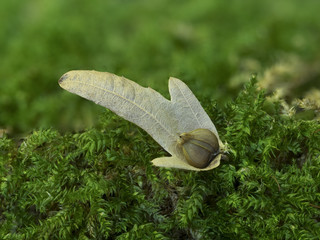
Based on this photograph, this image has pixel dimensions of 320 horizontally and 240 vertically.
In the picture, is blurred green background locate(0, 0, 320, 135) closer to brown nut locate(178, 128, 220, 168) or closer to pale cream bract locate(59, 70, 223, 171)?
pale cream bract locate(59, 70, 223, 171)

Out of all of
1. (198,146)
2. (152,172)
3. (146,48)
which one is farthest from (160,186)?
(146,48)

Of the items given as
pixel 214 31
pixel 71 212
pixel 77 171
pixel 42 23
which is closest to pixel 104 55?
pixel 42 23

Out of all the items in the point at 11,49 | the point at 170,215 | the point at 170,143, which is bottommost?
the point at 170,215

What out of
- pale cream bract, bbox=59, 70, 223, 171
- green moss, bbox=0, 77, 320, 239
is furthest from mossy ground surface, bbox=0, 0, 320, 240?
pale cream bract, bbox=59, 70, 223, 171

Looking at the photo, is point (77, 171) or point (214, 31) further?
point (214, 31)

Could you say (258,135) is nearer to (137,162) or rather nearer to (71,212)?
(137,162)

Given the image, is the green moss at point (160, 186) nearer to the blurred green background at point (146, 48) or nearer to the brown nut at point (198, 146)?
the brown nut at point (198, 146)
